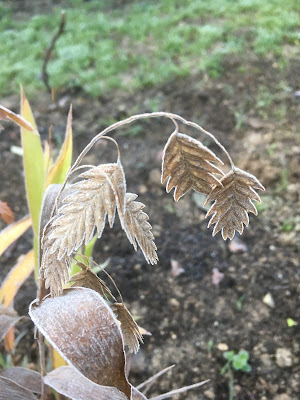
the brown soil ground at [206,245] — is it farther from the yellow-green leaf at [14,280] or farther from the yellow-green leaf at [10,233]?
the yellow-green leaf at [10,233]

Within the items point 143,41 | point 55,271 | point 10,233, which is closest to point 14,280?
point 10,233

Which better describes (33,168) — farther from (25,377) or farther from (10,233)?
(25,377)

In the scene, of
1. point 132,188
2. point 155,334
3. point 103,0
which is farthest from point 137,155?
point 103,0

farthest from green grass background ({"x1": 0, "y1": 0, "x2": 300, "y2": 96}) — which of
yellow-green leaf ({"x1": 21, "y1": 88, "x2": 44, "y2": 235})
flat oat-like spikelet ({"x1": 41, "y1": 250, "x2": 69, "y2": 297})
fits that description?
flat oat-like spikelet ({"x1": 41, "y1": 250, "x2": 69, "y2": 297})

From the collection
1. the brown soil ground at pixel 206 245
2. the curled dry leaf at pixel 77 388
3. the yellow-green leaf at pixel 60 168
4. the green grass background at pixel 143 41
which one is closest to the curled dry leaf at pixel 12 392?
the curled dry leaf at pixel 77 388

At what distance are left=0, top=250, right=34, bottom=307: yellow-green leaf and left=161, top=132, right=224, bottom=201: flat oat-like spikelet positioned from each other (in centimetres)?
83

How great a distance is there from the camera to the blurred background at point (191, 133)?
5.30 feet

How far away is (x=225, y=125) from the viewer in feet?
8.59

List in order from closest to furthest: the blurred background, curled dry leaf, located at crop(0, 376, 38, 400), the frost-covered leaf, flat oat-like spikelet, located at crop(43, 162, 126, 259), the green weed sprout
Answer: flat oat-like spikelet, located at crop(43, 162, 126, 259)
curled dry leaf, located at crop(0, 376, 38, 400)
the frost-covered leaf
the green weed sprout
the blurred background

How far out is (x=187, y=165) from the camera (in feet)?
2.01

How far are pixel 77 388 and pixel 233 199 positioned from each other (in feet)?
1.53

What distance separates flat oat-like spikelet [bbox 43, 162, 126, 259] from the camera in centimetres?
58

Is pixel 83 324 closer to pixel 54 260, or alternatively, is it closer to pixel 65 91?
pixel 54 260

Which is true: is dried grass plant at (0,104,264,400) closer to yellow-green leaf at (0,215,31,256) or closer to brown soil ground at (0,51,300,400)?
yellow-green leaf at (0,215,31,256)
